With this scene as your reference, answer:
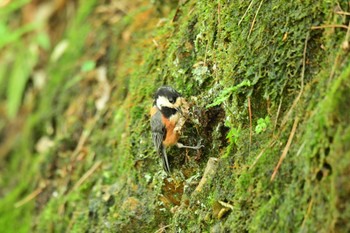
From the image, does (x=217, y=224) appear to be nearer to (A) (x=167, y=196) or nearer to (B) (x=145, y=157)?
(A) (x=167, y=196)

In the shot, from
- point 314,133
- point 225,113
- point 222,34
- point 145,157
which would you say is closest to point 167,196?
point 145,157

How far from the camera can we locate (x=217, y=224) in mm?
3547

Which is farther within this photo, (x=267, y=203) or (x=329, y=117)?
(x=267, y=203)

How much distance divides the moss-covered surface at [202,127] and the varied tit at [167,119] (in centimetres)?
8

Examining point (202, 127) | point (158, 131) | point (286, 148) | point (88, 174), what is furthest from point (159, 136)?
point (88, 174)

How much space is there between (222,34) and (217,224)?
1.25 m

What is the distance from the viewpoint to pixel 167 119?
4266mm

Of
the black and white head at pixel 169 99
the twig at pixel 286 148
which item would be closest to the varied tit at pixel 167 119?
the black and white head at pixel 169 99

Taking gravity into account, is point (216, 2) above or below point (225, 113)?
above

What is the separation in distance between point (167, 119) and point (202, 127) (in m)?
0.33

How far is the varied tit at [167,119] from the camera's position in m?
4.20

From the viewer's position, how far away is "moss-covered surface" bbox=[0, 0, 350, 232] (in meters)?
2.93

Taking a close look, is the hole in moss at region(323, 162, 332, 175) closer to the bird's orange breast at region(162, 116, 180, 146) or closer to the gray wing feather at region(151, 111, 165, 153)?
the bird's orange breast at region(162, 116, 180, 146)

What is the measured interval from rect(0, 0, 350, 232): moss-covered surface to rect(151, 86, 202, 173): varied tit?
81mm
